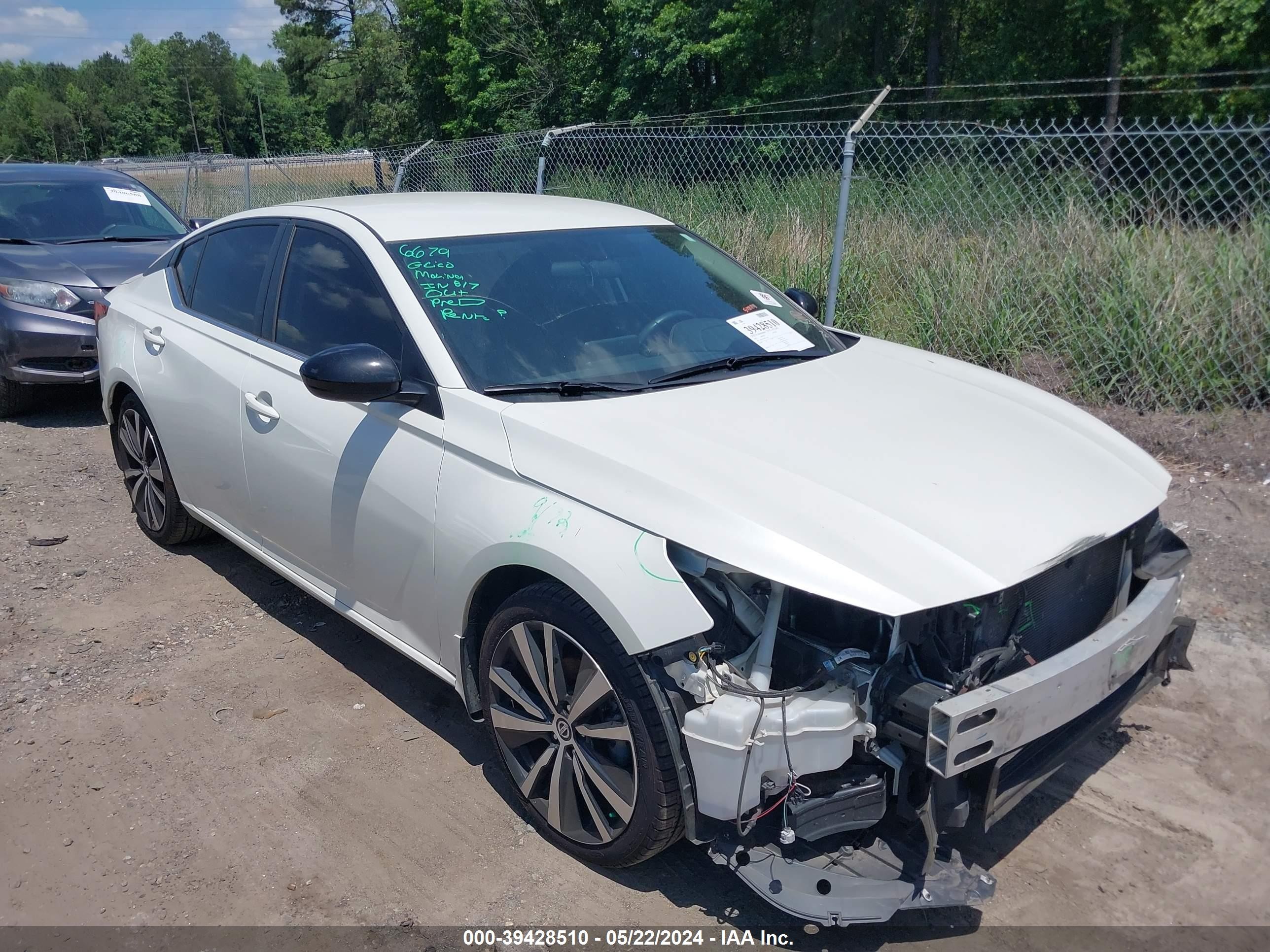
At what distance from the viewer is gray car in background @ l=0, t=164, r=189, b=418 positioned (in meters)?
7.14

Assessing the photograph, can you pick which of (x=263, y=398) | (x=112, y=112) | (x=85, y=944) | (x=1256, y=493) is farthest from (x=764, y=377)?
(x=112, y=112)

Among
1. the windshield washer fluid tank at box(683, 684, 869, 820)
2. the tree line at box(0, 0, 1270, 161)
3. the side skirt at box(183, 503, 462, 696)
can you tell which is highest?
the tree line at box(0, 0, 1270, 161)

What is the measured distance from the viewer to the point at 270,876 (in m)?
2.90

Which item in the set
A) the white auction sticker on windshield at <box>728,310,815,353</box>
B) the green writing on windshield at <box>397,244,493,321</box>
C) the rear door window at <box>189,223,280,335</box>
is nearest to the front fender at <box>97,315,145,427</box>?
the rear door window at <box>189,223,280,335</box>

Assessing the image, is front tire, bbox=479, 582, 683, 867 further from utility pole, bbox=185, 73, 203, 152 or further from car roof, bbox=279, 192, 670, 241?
utility pole, bbox=185, 73, 203, 152

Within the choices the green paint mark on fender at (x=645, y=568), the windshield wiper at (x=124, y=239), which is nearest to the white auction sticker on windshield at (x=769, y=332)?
the green paint mark on fender at (x=645, y=568)

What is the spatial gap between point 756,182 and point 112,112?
108 metres

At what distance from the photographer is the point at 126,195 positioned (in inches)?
345

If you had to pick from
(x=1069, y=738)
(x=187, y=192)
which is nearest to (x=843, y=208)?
(x=1069, y=738)

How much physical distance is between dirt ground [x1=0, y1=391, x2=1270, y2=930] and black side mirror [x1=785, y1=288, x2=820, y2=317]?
6.89ft

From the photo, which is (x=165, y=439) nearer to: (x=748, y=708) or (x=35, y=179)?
(x=748, y=708)

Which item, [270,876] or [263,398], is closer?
[270,876]

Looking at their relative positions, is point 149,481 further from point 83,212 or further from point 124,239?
point 83,212

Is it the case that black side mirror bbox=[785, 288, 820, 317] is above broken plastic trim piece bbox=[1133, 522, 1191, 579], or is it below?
above
